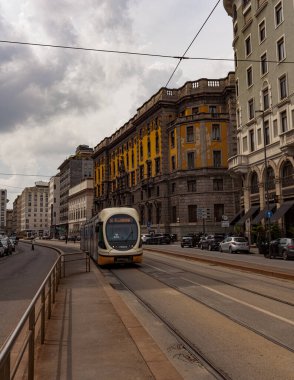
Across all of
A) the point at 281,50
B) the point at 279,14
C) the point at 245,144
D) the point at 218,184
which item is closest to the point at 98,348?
the point at 281,50

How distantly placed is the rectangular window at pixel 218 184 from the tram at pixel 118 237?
42.8 meters

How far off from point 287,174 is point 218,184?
25253 millimetres

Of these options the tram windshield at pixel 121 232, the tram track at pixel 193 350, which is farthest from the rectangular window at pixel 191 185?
the tram track at pixel 193 350

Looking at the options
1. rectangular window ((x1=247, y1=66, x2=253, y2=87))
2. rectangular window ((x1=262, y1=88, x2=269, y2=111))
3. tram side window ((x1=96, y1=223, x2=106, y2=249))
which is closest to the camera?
tram side window ((x1=96, y1=223, x2=106, y2=249))

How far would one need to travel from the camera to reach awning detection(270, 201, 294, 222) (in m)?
37.8

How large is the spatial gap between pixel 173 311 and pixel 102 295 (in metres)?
2.99

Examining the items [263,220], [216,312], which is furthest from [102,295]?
[263,220]

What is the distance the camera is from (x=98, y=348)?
6672mm

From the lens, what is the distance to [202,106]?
219 ft

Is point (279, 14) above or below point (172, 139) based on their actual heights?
above

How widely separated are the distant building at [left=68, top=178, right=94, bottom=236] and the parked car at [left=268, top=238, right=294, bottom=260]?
294 feet

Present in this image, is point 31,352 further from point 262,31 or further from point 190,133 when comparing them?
point 190,133

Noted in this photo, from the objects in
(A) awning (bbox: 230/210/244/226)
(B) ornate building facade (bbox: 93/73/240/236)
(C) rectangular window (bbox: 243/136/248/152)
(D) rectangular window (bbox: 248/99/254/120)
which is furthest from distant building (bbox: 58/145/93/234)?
(D) rectangular window (bbox: 248/99/254/120)

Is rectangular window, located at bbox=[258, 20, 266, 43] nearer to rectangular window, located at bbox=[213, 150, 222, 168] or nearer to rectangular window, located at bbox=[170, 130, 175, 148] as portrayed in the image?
rectangular window, located at bbox=[213, 150, 222, 168]
